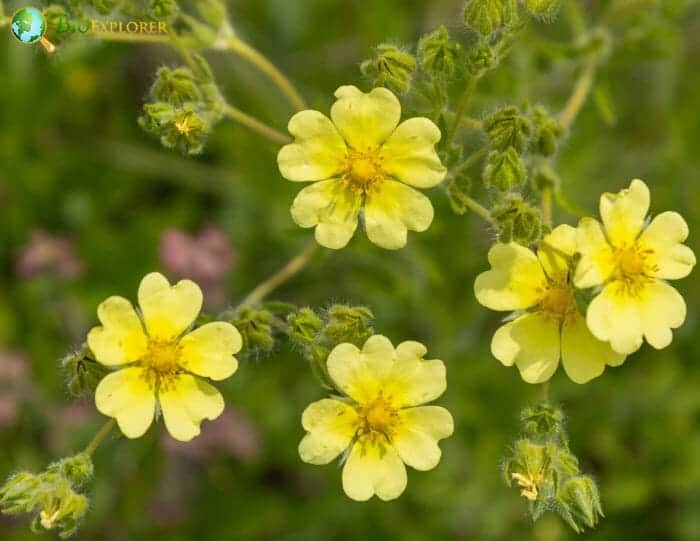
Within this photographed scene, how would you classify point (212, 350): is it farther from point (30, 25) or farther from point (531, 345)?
point (30, 25)

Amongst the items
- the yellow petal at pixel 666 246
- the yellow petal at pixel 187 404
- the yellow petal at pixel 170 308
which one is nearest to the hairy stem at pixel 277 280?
the yellow petal at pixel 170 308

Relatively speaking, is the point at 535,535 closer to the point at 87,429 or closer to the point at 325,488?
the point at 325,488

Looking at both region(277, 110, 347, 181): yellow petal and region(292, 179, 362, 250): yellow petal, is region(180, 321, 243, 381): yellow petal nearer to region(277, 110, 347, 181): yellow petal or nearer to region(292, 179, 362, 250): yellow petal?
region(292, 179, 362, 250): yellow petal

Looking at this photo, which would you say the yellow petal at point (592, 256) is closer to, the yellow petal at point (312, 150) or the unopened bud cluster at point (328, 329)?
the unopened bud cluster at point (328, 329)

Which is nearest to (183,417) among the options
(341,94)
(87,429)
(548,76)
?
(341,94)

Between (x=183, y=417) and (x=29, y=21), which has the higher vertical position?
(x=29, y=21)

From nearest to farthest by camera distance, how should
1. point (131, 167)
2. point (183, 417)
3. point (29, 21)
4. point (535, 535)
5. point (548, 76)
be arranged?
point (183, 417)
point (29, 21)
point (548, 76)
point (535, 535)
point (131, 167)
